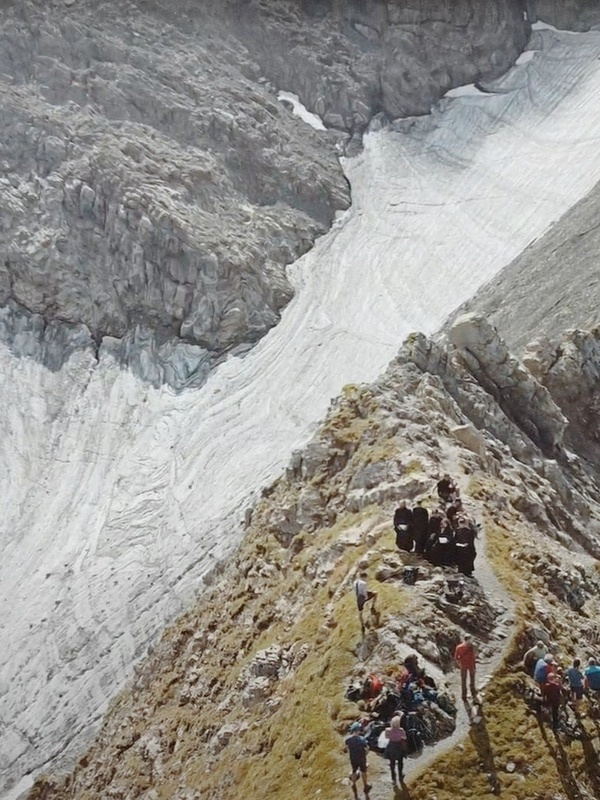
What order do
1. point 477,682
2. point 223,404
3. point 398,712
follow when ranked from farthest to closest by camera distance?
point 223,404
point 477,682
point 398,712

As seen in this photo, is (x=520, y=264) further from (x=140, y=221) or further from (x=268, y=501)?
(x=268, y=501)

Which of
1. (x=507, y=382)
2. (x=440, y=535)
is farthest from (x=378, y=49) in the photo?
(x=440, y=535)

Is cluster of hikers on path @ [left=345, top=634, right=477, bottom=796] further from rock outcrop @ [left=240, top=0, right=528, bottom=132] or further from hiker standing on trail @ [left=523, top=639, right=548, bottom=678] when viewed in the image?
rock outcrop @ [left=240, top=0, right=528, bottom=132]

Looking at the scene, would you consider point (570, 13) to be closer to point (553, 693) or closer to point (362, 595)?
point (362, 595)

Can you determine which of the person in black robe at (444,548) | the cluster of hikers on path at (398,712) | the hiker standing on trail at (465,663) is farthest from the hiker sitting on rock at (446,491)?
the hiker standing on trail at (465,663)

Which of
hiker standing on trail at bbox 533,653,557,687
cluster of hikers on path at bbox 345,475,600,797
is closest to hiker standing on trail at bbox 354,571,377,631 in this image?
cluster of hikers on path at bbox 345,475,600,797

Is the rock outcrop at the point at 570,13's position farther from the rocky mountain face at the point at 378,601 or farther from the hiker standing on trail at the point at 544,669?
the hiker standing on trail at the point at 544,669

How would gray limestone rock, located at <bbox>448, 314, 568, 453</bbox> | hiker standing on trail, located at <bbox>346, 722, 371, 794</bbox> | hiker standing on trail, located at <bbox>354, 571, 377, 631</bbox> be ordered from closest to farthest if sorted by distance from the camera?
hiker standing on trail, located at <bbox>346, 722, 371, 794</bbox>
hiker standing on trail, located at <bbox>354, 571, 377, 631</bbox>
gray limestone rock, located at <bbox>448, 314, 568, 453</bbox>

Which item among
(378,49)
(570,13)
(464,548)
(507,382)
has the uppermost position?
(570,13)
